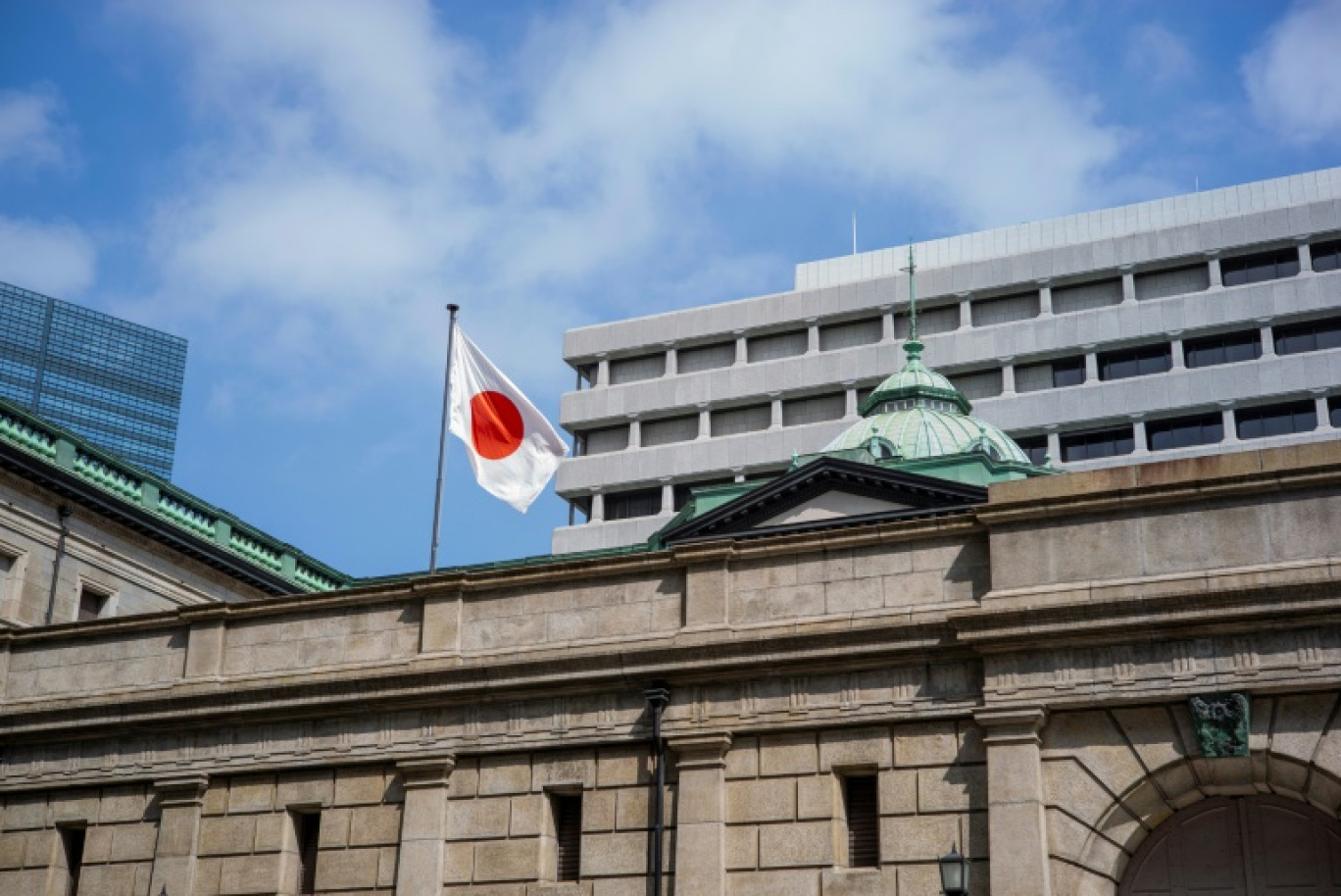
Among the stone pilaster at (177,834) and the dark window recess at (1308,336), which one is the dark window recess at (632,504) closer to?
the dark window recess at (1308,336)

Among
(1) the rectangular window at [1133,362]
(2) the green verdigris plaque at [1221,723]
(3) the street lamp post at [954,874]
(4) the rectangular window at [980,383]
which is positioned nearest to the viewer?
(3) the street lamp post at [954,874]

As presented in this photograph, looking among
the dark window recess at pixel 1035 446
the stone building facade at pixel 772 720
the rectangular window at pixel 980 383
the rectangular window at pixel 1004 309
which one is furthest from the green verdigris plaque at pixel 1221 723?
the rectangular window at pixel 1004 309

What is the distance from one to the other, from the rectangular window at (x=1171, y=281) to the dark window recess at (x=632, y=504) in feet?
110

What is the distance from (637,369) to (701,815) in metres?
98.6

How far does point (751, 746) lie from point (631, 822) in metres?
2.09

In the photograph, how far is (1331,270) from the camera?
105 m

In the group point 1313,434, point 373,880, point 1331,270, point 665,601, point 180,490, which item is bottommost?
point 373,880

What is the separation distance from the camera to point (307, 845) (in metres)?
28.0

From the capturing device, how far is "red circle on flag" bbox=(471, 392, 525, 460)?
34719 mm

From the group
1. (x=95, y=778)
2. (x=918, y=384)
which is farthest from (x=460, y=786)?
(x=918, y=384)

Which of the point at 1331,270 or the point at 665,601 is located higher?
the point at 1331,270

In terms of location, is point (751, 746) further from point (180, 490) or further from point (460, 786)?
point (180, 490)

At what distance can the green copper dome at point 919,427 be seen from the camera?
58.6m

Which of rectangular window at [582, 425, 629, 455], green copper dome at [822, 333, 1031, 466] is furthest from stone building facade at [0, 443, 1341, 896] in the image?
rectangular window at [582, 425, 629, 455]
